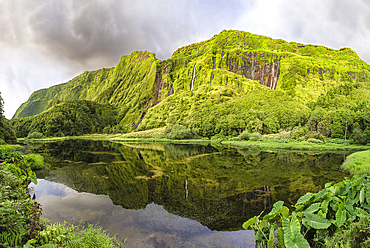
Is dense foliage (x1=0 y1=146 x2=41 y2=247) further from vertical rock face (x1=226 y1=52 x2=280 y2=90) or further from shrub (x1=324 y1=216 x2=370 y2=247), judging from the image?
vertical rock face (x1=226 y1=52 x2=280 y2=90)

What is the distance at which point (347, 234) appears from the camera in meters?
3.21

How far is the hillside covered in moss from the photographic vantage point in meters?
65.2

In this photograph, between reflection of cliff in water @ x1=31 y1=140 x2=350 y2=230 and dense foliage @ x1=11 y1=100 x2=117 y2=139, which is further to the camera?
dense foliage @ x1=11 y1=100 x2=117 y2=139

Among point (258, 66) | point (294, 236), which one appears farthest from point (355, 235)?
point (258, 66)

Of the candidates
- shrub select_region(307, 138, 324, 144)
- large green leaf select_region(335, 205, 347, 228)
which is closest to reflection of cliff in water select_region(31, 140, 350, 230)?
large green leaf select_region(335, 205, 347, 228)

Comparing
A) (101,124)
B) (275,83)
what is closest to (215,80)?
(275,83)

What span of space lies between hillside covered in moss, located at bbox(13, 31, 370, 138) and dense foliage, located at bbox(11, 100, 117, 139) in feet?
35.1

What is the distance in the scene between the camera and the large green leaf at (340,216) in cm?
341

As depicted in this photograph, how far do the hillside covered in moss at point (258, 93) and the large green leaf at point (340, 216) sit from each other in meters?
58.1

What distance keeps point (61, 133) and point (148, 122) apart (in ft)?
184

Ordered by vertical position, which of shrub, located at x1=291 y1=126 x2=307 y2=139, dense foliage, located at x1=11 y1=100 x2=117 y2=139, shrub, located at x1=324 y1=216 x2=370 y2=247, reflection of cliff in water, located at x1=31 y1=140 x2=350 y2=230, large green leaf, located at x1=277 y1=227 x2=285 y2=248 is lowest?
reflection of cliff in water, located at x1=31 y1=140 x2=350 y2=230

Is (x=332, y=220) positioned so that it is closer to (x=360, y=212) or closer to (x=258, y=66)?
(x=360, y=212)

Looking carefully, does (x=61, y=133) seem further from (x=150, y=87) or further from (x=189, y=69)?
(x=189, y=69)

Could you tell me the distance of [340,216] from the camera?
11.6ft
